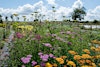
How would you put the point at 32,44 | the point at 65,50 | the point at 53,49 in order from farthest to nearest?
the point at 32,44, the point at 65,50, the point at 53,49

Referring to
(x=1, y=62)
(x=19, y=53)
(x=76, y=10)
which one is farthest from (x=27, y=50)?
(x=76, y=10)

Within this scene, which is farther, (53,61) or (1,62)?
(1,62)

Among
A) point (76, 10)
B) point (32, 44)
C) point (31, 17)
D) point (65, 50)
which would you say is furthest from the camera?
point (76, 10)

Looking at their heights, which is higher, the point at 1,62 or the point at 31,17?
the point at 31,17

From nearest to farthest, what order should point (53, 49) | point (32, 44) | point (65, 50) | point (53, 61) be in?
point (53, 61), point (53, 49), point (65, 50), point (32, 44)

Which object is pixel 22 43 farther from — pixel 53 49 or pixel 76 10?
pixel 76 10

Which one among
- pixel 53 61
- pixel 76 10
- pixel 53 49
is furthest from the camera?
pixel 76 10

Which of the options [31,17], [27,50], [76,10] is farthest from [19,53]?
[76,10]

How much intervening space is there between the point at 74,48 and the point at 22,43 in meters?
1.34

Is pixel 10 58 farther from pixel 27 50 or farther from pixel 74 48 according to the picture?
pixel 74 48

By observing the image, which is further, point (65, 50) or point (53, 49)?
point (65, 50)

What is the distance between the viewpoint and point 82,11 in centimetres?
5381

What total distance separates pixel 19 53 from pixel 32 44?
43 centimetres

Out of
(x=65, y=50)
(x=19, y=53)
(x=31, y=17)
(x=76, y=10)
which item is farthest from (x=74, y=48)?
(x=76, y=10)
